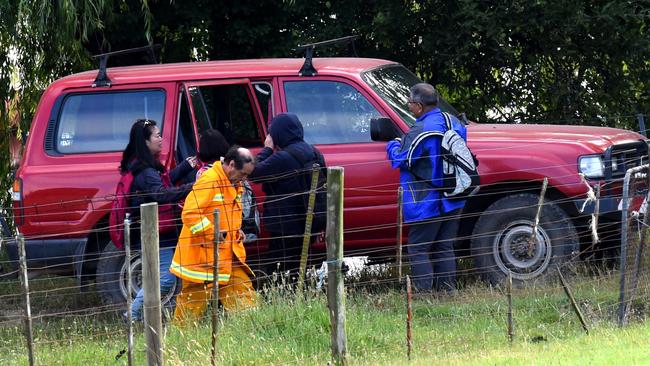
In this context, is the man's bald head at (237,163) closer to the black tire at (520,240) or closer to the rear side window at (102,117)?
the rear side window at (102,117)

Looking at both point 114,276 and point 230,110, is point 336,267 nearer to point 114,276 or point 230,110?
point 114,276

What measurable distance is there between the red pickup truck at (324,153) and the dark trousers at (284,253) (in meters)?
0.36

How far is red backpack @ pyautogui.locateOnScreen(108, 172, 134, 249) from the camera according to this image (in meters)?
9.36

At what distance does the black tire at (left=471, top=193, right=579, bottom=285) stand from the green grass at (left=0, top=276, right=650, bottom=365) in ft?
0.91

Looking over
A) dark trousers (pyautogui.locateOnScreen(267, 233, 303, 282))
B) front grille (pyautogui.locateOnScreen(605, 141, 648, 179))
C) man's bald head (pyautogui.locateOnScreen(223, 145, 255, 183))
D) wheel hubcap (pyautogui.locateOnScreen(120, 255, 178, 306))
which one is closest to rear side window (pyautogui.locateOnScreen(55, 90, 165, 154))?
wheel hubcap (pyautogui.locateOnScreen(120, 255, 178, 306))

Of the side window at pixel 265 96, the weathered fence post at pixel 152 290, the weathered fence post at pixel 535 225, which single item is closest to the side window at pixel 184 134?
the side window at pixel 265 96

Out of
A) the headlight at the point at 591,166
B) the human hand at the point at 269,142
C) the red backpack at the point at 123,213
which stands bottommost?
the red backpack at the point at 123,213

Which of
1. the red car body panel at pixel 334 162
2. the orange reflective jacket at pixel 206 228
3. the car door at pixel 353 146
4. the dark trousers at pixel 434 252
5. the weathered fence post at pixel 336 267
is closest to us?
the weathered fence post at pixel 336 267

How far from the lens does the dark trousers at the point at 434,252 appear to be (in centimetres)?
962

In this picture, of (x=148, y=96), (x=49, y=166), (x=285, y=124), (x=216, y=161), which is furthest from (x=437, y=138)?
(x=49, y=166)

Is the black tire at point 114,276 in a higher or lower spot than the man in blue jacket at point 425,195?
lower

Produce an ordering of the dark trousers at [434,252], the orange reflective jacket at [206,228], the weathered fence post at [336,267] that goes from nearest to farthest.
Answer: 1. the weathered fence post at [336,267]
2. the orange reflective jacket at [206,228]
3. the dark trousers at [434,252]

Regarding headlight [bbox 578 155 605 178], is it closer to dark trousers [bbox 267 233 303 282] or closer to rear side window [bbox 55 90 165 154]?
dark trousers [bbox 267 233 303 282]

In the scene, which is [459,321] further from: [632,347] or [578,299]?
[632,347]
